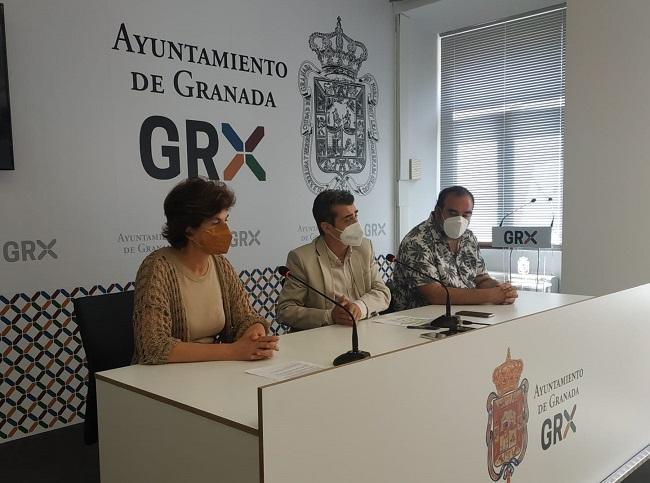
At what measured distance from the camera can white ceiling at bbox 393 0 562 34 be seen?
4809 mm

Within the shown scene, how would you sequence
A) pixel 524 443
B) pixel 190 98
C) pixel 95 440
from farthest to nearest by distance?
pixel 190 98, pixel 95 440, pixel 524 443

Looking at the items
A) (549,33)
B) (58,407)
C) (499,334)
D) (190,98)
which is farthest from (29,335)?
(549,33)

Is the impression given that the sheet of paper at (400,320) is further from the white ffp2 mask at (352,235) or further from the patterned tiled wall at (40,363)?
the patterned tiled wall at (40,363)

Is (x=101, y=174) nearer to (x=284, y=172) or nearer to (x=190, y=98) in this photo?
(x=190, y=98)

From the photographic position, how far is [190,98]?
12.3 feet

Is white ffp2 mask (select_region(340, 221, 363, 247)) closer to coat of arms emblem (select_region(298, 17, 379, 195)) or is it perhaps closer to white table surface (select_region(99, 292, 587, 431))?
white table surface (select_region(99, 292, 587, 431))

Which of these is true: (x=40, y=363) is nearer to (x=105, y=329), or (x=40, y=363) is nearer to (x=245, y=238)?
(x=105, y=329)

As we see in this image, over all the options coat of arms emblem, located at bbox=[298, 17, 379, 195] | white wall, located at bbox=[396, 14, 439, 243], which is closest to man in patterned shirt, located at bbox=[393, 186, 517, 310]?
coat of arms emblem, located at bbox=[298, 17, 379, 195]

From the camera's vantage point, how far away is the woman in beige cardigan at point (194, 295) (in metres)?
1.94

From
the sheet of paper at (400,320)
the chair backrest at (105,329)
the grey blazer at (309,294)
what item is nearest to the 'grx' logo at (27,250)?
the chair backrest at (105,329)

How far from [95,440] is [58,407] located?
1.08 meters

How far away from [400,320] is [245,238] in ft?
5.62

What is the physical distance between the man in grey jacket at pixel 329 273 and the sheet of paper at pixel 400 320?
66mm

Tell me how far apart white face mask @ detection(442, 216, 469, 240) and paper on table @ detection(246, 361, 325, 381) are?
1.44 m
